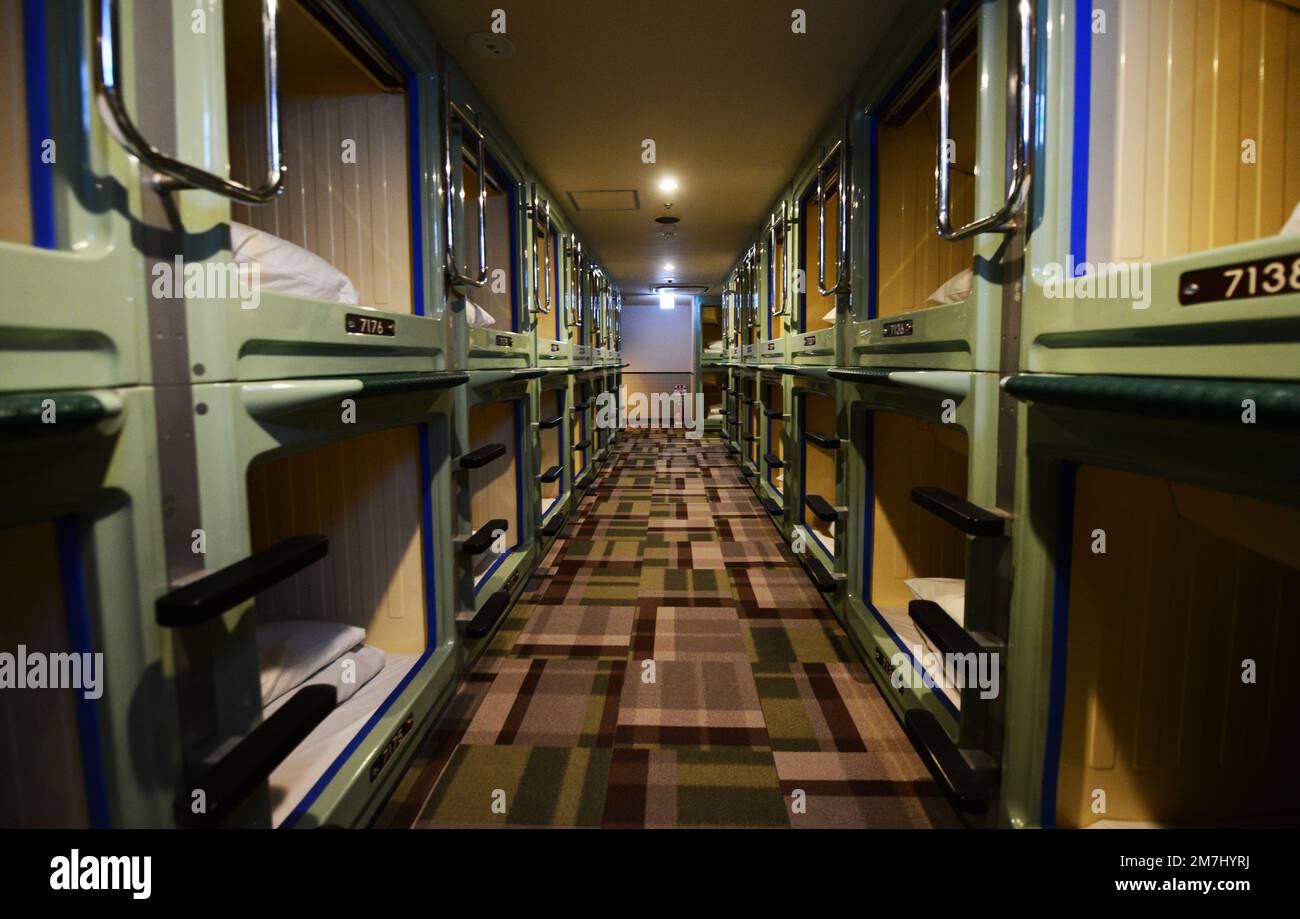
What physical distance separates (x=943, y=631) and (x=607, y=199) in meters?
3.92

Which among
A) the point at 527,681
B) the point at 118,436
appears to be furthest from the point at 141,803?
the point at 527,681

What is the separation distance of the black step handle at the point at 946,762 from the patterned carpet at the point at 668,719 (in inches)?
6.5

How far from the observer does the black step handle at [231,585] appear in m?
0.88

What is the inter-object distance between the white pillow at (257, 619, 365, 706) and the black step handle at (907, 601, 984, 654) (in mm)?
1601

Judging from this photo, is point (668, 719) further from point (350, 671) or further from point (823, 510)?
point (823, 510)

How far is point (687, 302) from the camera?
11.8m

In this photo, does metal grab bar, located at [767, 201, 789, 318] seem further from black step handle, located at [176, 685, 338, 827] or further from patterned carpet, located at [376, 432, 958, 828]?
black step handle, located at [176, 685, 338, 827]

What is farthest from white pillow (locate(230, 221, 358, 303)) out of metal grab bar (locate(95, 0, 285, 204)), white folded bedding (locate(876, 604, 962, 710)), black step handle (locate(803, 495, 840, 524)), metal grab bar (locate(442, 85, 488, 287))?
black step handle (locate(803, 495, 840, 524))

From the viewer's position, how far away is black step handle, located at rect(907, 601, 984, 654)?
1.43m
